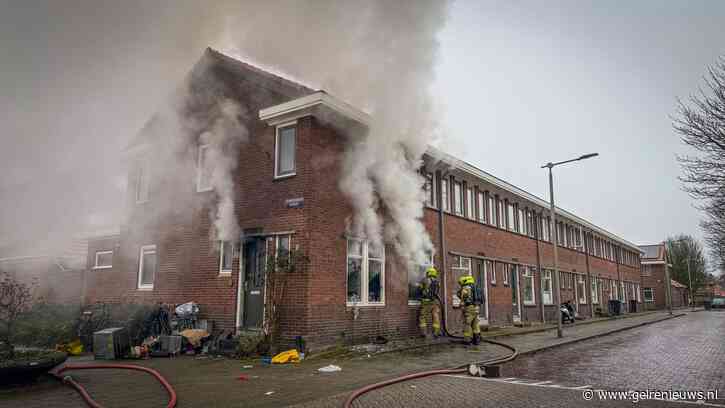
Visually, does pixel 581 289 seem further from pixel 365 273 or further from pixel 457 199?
pixel 365 273

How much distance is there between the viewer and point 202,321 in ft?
43.0

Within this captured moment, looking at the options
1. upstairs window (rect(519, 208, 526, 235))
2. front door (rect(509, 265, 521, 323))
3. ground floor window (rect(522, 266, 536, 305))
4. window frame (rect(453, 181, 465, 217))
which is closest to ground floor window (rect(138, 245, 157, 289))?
window frame (rect(453, 181, 465, 217))

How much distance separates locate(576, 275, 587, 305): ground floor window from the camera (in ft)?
107

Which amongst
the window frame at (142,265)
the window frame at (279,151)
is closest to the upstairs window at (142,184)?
the window frame at (142,265)

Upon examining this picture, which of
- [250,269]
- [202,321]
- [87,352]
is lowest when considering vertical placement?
[87,352]

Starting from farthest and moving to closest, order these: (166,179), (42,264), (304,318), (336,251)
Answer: (42,264)
(166,179)
(336,251)
(304,318)

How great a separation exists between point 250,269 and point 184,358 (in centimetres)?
260

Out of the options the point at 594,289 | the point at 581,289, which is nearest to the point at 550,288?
the point at 581,289

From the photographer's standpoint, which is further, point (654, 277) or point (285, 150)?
point (654, 277)

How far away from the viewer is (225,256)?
13.5 metres

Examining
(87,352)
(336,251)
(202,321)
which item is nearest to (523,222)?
(336,251)

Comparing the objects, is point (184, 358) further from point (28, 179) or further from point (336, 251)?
point (28, 179)

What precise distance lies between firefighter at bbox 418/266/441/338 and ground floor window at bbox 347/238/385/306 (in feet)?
3.90

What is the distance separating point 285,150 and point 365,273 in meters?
3.83
